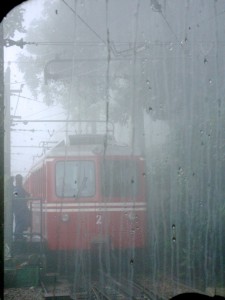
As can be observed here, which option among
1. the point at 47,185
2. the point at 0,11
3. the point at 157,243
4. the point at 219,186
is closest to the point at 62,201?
the point at 47,185

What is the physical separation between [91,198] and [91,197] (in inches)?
0.6

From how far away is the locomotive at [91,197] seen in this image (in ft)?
26.5

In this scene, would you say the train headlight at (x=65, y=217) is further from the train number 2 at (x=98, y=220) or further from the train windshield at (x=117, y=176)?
the train windshield at (x=117, y=176)

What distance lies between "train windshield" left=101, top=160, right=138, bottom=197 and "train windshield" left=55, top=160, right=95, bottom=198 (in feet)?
0.79

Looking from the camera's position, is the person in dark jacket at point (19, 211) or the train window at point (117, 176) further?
the train window at point (117, 176)

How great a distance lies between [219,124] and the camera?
7.92 meters

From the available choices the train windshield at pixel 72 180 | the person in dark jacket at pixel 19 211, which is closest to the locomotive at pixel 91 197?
the train windshield at pixel 72 180

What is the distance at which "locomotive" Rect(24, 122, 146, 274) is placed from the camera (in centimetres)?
806

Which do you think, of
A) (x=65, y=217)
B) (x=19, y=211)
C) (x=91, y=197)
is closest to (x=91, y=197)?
(x=91, y=197)

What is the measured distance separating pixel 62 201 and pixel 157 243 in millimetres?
1940

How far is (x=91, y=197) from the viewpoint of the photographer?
8242mm

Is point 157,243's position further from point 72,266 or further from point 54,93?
point 54,93

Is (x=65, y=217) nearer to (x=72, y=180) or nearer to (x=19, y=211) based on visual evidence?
(x=72, y=180)

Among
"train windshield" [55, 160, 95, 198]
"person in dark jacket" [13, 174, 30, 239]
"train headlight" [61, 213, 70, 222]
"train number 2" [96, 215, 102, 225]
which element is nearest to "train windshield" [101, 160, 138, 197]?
"train windshield" [55, 160, 95, 198]
